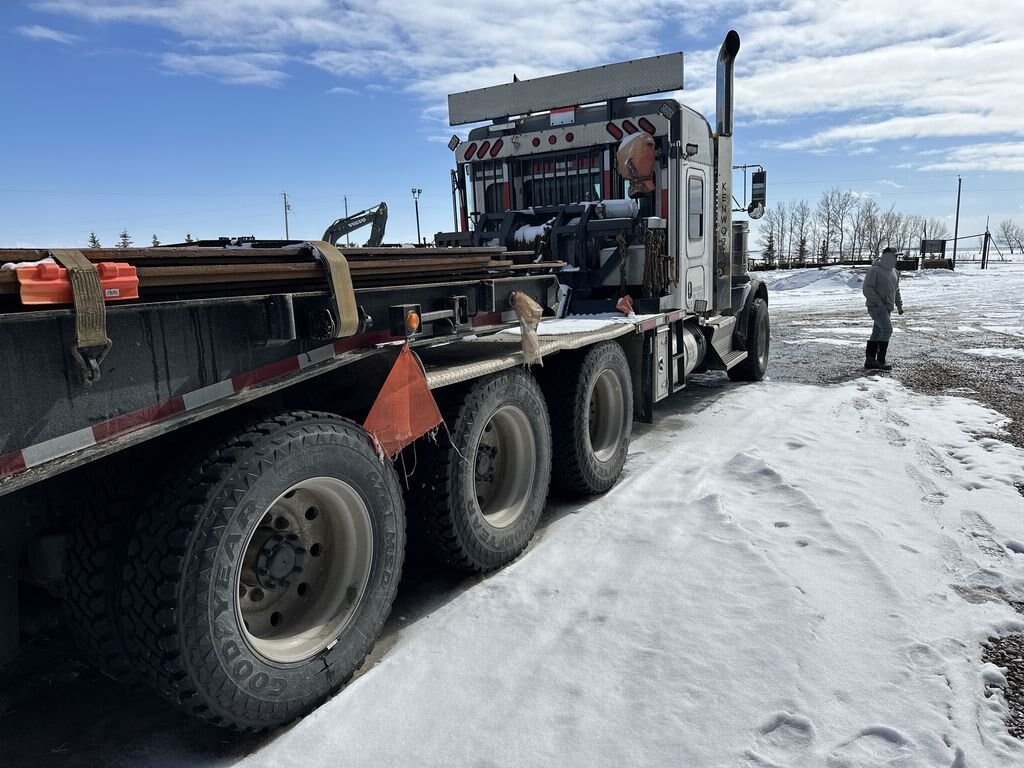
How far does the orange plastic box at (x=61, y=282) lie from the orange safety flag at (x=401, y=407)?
119cm

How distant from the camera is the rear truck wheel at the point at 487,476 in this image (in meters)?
3.55

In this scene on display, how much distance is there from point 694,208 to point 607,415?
109 inches

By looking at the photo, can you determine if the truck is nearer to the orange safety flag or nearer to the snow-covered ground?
the orange safety flag

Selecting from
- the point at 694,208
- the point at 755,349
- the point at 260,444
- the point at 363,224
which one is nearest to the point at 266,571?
the point at 260,444

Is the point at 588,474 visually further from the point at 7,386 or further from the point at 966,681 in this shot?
the point at 7,386

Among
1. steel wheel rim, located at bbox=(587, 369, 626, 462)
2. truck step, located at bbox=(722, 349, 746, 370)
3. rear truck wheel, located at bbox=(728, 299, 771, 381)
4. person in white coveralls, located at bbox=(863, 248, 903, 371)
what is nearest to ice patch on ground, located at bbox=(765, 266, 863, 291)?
person in white coveralls, located at bbox=(863, 248, 903, 371)

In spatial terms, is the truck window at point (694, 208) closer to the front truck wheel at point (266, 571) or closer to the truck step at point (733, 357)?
the truck step at point (733, 357)

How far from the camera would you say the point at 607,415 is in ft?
18.0

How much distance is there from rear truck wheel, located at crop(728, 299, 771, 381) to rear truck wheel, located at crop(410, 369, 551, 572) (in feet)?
18.9

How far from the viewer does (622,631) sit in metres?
3.19

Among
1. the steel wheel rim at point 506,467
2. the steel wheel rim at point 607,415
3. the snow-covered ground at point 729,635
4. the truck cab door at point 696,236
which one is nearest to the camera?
the snow-covered ground at point 729,635

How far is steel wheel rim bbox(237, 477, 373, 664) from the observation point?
2664 millimetres

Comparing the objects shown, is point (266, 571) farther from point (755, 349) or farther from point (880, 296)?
point (880, 296)

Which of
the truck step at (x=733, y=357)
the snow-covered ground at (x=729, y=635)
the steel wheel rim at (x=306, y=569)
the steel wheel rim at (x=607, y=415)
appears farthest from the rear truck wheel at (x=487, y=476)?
the truck step at (x=733, y=357)
